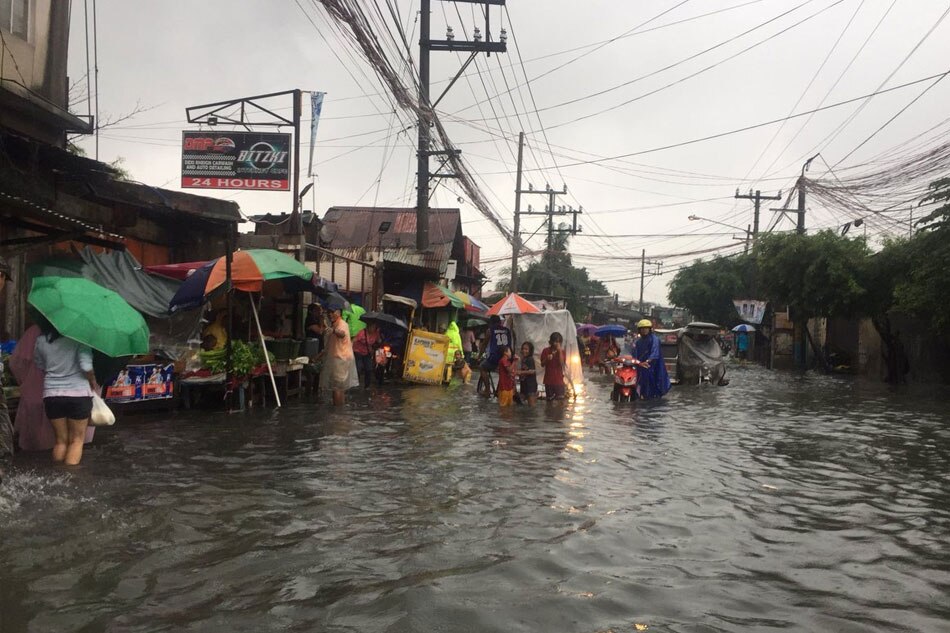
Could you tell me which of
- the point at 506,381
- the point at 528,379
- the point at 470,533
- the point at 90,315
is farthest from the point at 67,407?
the point at 528,379

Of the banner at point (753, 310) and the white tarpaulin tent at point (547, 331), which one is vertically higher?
the banner at point (753, 310)

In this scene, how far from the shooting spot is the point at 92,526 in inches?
214

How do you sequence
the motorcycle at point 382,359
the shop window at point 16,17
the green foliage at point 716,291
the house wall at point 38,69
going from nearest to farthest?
the house wall at point 38,69
the shop window at point 16,17
the motorcycle at point 382,359
the green foliage at point 716,291

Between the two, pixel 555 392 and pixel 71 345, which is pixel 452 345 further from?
pixel 71 345

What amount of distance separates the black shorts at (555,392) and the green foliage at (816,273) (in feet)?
46.3

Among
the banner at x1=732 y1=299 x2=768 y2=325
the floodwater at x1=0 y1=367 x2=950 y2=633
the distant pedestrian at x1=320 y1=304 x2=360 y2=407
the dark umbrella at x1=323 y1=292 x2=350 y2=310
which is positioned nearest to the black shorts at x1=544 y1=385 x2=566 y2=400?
the distant pedestrian at x1=320 y1=304 x2=360 y2=407

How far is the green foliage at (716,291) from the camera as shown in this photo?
53.5 meters

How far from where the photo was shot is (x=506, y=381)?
47.8 ft

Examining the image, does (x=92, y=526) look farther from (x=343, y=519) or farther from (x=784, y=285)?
(x=784, y=285)

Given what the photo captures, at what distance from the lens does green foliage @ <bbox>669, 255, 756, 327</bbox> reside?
53.5 metres

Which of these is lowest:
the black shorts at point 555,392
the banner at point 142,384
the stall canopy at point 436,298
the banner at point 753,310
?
the black shorts at point 555,392

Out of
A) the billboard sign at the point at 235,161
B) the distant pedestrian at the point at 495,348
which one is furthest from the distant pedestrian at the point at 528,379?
the billboard sign at the point at 235,161

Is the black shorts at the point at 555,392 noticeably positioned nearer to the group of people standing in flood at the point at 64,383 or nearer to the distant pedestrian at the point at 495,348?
the distant pedestrian at the point at 495,348

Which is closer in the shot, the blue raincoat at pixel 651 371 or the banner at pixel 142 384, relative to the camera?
the banner at pixel 142 384
